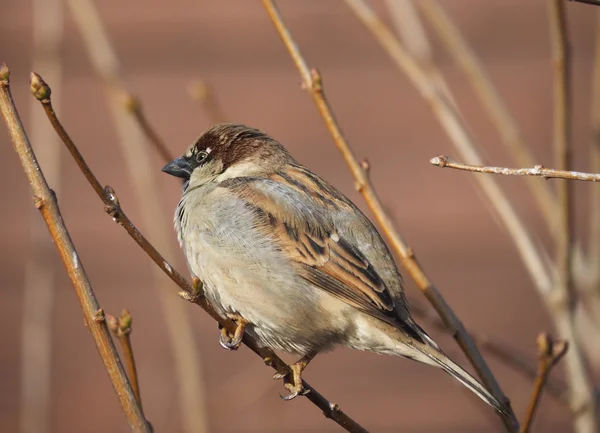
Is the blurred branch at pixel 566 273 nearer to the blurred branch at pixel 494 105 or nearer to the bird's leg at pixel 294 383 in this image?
the blurred branch at pixel 494 105

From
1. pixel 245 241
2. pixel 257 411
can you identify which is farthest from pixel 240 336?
pixel 257 411

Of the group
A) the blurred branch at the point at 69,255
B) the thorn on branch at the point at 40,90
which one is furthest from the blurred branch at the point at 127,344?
the thorn on branch at the point at 40,90

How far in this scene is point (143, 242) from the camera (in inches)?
77.5

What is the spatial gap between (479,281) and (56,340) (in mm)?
2961

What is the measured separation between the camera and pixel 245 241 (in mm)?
3070

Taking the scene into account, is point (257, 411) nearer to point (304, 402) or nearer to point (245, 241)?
point (304, 402)

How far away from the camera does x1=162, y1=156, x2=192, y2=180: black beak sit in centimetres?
356

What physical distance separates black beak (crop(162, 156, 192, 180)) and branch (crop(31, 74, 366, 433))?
1.06 m

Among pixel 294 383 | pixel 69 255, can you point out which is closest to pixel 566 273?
pixel 294 383

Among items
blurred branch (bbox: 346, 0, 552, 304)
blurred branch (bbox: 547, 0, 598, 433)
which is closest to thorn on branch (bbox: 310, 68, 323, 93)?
blurred branch (bbox: 346, 0, 552, 304)

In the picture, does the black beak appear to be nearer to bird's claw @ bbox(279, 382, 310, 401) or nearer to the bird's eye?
the bird's eye

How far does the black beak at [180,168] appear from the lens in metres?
3.56

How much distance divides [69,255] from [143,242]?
0.19 metres

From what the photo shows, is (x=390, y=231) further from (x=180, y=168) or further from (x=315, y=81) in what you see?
(x=180, y=168)
